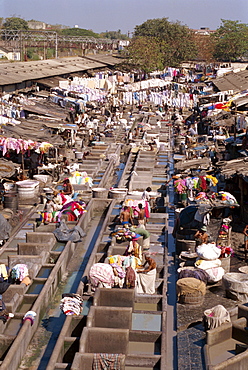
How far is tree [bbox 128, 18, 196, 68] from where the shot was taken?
73688mm

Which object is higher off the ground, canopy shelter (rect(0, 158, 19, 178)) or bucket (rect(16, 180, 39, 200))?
canopy shelter (rect(0, 158, 19, 178))

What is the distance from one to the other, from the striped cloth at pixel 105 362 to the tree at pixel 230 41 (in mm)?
77840

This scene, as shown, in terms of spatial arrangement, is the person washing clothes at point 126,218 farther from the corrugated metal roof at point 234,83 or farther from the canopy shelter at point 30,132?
the corrugated metal roof at point 234,83

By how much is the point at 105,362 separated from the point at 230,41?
257 feet

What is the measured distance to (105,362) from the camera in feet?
31.3

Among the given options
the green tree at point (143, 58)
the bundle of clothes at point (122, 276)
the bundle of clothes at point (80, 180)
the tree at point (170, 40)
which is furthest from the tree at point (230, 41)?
the bundle of clothes at point (122, 276)

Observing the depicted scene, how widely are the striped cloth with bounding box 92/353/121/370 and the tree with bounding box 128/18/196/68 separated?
60.9 m

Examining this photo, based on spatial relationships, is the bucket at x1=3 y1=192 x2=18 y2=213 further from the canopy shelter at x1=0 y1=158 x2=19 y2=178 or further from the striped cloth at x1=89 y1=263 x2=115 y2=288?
the striped cloth at x1=89 y1=263 x2=115 y2=288

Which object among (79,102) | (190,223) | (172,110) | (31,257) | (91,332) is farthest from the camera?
(172,110)

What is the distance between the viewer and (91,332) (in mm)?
10406

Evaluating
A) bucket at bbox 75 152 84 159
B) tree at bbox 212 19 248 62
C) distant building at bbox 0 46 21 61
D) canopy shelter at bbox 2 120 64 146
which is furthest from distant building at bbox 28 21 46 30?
canopy shelter at bbox 2 120 64 146

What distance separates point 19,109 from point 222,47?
60943 mm

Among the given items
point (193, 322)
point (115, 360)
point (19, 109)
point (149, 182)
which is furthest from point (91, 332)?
point (19, 109)

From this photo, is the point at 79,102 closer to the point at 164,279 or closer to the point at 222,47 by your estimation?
the point at 164,279
